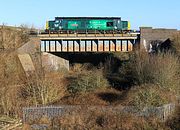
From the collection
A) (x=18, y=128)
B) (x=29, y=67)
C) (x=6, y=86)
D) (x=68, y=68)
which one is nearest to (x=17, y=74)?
(x=29, y=67)

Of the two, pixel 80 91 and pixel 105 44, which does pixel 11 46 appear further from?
pixel 80 91

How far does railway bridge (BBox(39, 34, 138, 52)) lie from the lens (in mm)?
47188

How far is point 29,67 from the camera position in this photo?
4153cm

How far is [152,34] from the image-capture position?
4769 cm

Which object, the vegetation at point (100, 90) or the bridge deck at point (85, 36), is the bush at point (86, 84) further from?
the bridge deck at point (85, 36)

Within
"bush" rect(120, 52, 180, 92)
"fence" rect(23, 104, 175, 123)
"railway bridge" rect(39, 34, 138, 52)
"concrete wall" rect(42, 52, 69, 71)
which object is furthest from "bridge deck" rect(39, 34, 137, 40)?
"fence" rect(23, 104, 175, 123)

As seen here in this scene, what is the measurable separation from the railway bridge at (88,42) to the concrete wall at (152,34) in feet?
3.38

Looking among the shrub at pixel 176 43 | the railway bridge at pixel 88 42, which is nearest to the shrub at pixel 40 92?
the shrub at pixel 176 43

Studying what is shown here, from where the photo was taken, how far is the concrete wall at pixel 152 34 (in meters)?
47.2

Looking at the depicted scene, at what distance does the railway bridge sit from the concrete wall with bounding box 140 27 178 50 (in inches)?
40.5

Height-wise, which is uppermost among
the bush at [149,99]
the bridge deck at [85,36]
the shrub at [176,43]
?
the bridge deck at [85,36]

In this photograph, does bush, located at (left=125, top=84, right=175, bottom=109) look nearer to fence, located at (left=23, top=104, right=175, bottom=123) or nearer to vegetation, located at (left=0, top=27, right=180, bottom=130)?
vegetation, located at (left=0, top=27, right=180, bottom=130)

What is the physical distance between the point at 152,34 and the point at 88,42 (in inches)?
328

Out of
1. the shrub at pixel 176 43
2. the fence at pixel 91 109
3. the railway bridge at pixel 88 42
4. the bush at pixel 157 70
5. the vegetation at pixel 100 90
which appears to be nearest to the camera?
the vegetation at pixel 100 90
